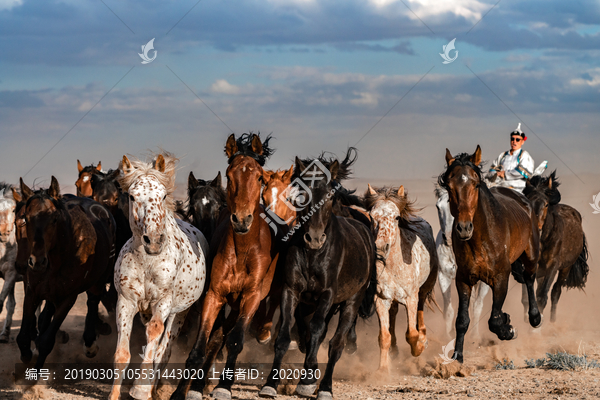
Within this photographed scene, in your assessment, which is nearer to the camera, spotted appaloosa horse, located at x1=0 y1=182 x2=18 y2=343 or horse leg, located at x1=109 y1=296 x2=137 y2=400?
horse leg, located at x1=109 y1=296 x2=137 y2=400

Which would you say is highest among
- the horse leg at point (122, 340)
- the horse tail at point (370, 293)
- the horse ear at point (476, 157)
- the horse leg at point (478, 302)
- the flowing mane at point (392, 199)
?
the horse ear at point (476, 157)

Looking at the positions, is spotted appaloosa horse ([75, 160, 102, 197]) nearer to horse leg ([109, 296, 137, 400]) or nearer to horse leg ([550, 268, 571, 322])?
horse leg ([109, 296, 137, 400])

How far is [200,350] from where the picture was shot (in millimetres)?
5695

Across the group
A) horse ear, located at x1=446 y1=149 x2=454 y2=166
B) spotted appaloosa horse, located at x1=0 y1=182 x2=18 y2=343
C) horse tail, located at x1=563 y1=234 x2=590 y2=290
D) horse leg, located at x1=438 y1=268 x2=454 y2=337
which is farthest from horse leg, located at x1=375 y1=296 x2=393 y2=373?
horse tail, located at x1=563 y1=234 x2=590 y2=290

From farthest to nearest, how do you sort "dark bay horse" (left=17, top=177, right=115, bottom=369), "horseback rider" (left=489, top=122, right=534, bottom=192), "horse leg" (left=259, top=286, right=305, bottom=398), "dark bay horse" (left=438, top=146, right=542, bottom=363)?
1. "horseback rider" (left=489, top=122, right=534, bottom=192)
2. "dark bay horse" (left=438, top=146, right=542, bottom=363)
3. "dark bay horse" (left=17, top=177, right=115, bottom=369)
4. "horse leg" (left=259, top=286, right=305, bottom=398)

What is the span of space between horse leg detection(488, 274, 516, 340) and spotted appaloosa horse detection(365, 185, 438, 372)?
2.74ft

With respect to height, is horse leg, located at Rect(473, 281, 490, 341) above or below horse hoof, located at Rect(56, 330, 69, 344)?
above

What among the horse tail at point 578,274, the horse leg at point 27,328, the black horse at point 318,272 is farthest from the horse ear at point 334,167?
the horse tail at point 578,274

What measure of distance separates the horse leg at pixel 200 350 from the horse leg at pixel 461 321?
9.48 feet

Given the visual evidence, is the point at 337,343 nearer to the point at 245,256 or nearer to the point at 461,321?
the point at 245,256

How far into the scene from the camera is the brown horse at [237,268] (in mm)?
5676

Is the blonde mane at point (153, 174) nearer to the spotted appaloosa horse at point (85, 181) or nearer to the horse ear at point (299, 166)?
the horse ear at point (299, 166)

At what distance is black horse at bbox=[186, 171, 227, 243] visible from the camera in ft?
25.1

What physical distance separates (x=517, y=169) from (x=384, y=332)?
15.9 feet
